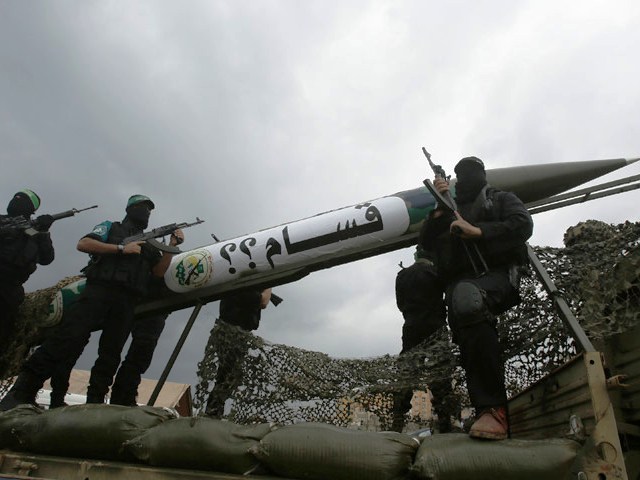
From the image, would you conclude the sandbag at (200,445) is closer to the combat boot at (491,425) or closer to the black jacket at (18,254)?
the combat boot at (491,425)

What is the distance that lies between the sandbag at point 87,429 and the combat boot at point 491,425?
1302 mm

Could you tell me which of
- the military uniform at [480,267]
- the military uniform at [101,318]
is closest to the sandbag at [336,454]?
the military uniform at [480,267]

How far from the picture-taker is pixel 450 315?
2.15 meters

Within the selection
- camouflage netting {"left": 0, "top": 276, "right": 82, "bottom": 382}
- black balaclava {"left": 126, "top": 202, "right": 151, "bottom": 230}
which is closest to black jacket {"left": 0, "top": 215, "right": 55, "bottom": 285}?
camouflage netting {"left": 0, "top": 276, "right": 82, "bottom": 382}

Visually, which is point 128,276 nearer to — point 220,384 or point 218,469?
point 220,384

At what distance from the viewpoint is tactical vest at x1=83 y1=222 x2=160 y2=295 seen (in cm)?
355

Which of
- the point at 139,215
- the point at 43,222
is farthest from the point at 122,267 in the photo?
the point at 43,222

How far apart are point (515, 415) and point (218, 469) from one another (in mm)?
1573

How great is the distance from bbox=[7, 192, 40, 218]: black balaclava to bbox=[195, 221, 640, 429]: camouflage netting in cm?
234

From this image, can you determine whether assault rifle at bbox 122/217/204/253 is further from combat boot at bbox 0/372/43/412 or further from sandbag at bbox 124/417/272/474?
sandbag at bbox 124/417/272/474

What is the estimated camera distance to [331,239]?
3990mm

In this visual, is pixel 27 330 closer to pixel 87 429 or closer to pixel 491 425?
pixel 87 429

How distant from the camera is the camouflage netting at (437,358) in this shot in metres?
2.22

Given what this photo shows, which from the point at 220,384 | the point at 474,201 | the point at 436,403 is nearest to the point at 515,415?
the point at 436,403
